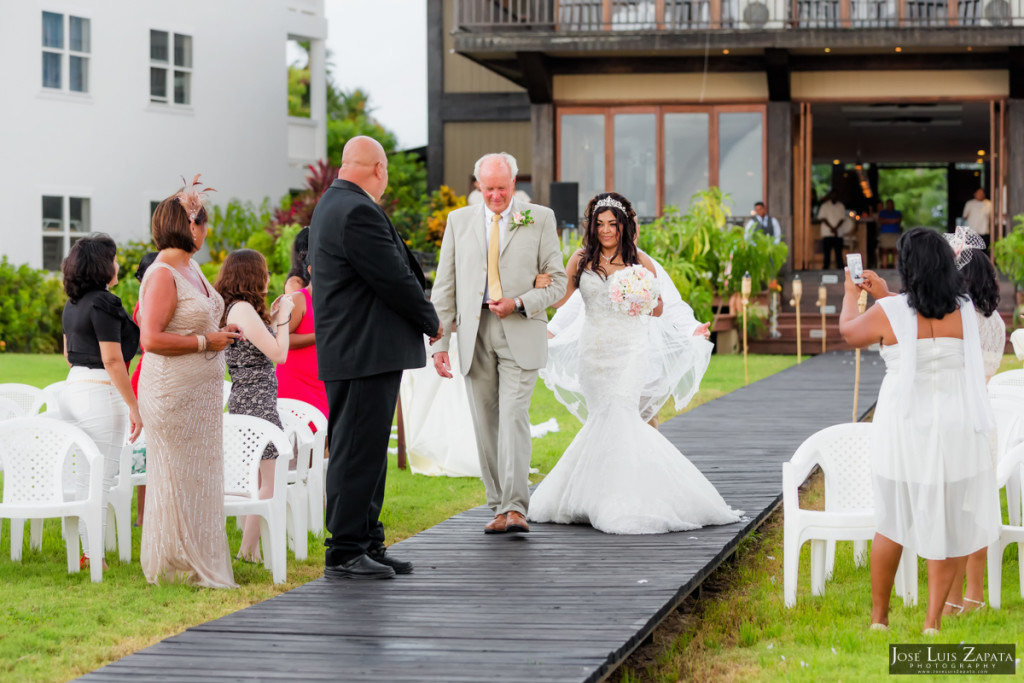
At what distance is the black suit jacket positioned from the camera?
5.58 meters

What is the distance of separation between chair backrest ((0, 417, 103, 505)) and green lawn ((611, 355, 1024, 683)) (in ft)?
9.46

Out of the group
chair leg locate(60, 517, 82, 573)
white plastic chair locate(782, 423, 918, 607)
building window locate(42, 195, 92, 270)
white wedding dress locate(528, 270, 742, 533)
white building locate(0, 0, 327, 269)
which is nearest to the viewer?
white plastic chair locate(782, 423, 918, 607)

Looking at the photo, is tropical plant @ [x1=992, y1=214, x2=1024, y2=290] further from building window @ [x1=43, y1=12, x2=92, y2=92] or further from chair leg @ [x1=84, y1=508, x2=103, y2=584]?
building window @ [x1=43, y1=12, x2=92, y2=92]

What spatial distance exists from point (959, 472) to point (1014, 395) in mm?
2446

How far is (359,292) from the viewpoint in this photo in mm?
5684

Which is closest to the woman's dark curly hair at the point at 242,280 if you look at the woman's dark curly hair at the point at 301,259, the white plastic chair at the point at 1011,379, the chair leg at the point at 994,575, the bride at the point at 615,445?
the woman's dark curly hair at the point at 301,259

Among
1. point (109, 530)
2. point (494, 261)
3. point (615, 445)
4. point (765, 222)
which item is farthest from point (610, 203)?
point (765, 222)

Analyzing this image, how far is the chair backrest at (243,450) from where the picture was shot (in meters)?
6.54

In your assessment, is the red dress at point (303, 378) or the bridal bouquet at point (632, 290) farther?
the red dress at point (303, 378)

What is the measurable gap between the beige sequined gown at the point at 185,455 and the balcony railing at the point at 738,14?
17069 mm

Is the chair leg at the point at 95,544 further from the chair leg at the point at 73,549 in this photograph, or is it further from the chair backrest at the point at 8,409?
the chair backrest at the point at 8,409

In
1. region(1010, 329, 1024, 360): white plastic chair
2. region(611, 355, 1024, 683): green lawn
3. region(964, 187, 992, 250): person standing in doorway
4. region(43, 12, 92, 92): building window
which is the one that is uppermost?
region(43, 12, 92, 92): building window

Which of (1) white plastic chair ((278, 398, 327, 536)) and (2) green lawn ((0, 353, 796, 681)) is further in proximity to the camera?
(1) white plastic chair ((278, 398, 327, 536))

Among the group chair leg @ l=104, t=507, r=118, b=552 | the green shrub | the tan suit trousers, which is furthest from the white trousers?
the green shrub
